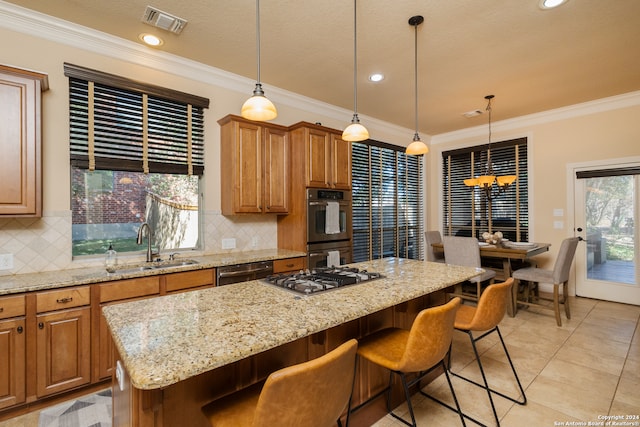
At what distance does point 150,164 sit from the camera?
2.98m

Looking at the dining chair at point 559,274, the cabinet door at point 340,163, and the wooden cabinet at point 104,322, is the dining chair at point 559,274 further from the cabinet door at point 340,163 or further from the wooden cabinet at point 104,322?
the wooden cabinet at point 104,322

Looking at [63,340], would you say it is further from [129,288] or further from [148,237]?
[148,237]

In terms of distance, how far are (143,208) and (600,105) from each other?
19.7 feet

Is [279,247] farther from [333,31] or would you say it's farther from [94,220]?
[333,31]

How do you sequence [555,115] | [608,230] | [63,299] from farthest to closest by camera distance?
1. [555,115]
2. [608,230]
3. [63,299]

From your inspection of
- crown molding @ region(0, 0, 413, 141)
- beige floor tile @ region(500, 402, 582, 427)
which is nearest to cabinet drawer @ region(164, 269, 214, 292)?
crown molding @ region(0, 0, 413, 141)

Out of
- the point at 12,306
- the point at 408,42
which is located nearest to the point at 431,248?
the point at 408,42

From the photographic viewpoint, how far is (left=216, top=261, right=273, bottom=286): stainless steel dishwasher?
9.34 feet

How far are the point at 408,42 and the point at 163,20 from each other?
6.88 feet

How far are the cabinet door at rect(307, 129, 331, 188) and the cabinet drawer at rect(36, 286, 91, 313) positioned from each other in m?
2.28

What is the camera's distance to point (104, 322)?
2291mm

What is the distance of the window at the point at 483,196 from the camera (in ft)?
16.6

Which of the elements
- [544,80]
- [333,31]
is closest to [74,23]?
[333,31]

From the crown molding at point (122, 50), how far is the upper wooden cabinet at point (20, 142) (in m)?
0.58
